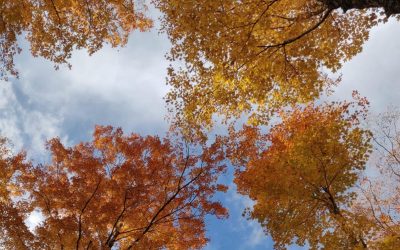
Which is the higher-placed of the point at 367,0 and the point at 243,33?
the point at 243,33

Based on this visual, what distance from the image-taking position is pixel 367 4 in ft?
18.6

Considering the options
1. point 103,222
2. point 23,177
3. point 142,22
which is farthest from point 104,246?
point 142,22

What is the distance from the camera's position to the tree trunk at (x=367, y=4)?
5.30m

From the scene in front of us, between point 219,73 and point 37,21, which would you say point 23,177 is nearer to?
point 37,21

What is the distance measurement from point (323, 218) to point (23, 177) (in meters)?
10.0

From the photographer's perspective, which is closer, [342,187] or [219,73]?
[219,73]

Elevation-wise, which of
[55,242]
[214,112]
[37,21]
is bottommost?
[55,242]

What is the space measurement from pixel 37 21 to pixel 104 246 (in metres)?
7.28

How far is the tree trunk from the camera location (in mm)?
5299

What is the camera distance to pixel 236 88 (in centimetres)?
838

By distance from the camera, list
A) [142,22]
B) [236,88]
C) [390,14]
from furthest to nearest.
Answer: [142,22], [236,88], [390,14]

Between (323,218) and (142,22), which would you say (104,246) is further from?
(142,22)

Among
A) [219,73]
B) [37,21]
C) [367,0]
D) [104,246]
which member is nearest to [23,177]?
[104,246]

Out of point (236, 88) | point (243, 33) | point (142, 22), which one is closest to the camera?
point (243, 33)
